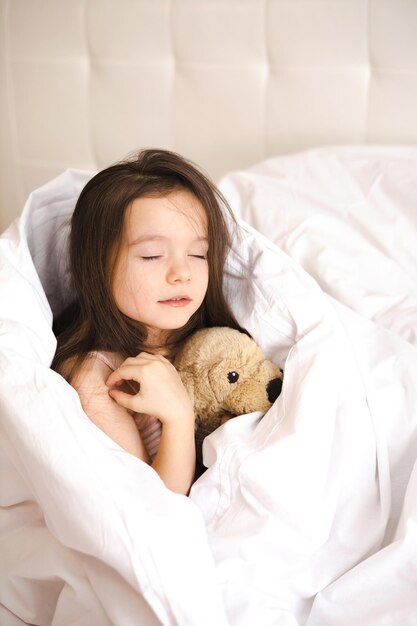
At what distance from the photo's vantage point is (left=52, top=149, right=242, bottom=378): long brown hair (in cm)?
103

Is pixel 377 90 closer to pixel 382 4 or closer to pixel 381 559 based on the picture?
pixel 382 4

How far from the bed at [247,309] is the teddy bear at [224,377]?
0.04 m

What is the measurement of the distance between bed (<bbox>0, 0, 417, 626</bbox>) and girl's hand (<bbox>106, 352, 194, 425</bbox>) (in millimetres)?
67

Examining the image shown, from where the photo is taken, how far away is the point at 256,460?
2.94 ft

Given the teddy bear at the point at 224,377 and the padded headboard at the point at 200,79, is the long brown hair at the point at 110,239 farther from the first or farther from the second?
the padded headboard at the point at 200,79

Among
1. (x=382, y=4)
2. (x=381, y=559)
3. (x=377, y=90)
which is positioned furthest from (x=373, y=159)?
(x=381, y=559)

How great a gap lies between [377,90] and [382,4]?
16 centimetres

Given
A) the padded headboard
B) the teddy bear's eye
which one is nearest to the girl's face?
the teddy bear's eye

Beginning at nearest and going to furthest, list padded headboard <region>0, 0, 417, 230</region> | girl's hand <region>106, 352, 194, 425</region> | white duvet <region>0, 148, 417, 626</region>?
white duvet <region>0, 148, 417, 626</region>
girl's hand <region>106, 352, 194, 425</region>
padded headboard <region>0, 0, 417, 230</region>

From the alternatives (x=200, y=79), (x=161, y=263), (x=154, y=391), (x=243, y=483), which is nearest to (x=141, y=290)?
(x=161, y=263)

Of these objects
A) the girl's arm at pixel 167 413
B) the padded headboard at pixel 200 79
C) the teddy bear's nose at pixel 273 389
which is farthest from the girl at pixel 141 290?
the padded headboard at pixel 200 79

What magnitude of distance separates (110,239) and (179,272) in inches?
4.8

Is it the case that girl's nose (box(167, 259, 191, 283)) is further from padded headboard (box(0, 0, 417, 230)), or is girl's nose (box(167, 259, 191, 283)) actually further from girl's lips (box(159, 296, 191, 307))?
padded headboard (box(0, 0, 417, 230))

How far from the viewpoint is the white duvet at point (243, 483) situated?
2.59 feet
